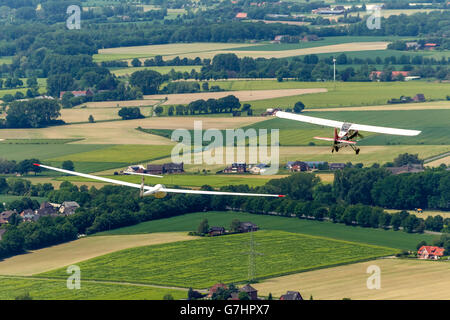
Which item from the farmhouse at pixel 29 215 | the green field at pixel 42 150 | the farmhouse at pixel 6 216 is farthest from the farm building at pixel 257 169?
the farmhouse at pixel 6 216

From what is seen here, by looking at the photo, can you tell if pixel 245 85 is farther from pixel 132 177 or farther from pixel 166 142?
pixel 132 177

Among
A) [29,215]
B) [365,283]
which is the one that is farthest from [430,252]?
[29,215]

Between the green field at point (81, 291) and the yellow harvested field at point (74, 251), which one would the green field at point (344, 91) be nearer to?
the yellow harvested field at point (74, 251)

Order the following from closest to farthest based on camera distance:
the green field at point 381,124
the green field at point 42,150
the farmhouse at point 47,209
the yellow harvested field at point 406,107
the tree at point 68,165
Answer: the farmhouse at point 47,209, the tree at point 68,165, the green field at point 381,124, the green field at point 42,150, the yellow harvested field at point 406,107

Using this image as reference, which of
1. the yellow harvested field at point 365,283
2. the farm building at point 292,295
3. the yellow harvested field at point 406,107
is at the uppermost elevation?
the yellow harvested field at point 406,107
